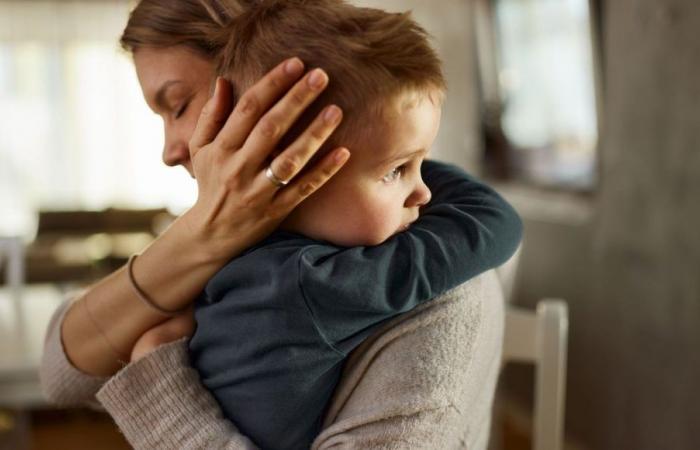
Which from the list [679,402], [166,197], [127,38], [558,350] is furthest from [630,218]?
[166,197]

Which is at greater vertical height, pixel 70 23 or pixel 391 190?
pixel 391 190

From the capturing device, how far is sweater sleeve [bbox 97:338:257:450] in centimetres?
73

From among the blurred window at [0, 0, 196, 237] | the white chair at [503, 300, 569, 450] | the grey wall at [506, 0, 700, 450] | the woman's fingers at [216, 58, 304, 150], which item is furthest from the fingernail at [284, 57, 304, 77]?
the blurred window at [0, 0, 196, 237]

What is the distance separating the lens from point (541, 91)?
12.9 ft

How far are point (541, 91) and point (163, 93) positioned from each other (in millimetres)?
3340

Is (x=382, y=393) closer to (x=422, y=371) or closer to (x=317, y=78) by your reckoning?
(x=422, y=371)

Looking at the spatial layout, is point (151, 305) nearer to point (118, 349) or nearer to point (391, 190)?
point (118, 349)

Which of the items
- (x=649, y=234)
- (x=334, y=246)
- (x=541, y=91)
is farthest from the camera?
(x=541, y=91)

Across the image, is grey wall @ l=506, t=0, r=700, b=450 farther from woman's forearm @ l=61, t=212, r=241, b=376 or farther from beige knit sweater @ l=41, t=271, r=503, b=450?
woman's forearm @ l=61, t=212, r=241, b=376

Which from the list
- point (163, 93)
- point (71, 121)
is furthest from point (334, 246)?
point (71, 121)

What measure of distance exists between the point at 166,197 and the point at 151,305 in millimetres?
7355

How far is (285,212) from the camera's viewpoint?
0.69 m

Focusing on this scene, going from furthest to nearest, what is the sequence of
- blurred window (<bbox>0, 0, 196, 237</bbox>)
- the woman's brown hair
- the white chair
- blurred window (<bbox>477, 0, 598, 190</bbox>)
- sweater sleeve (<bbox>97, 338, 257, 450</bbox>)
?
1. blurred window (<bbox>0, 0, 196, 237</bbox>)
2. blurred window (<bbox>477, 0, 598, 190</bbox>)
3. the white chair
4. the woman's brown hair
5. sweater sleeve (<bbox>97, 338, 257, 450</bbox>)

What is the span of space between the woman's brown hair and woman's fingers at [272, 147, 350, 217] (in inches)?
9.5
